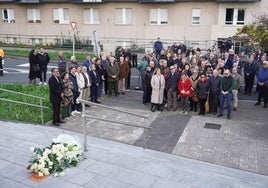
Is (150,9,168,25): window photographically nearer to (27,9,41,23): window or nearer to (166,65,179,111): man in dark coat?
(27,9,41,23): window

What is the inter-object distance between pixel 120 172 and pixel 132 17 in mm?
26436

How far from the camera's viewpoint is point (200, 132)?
36.4 ft

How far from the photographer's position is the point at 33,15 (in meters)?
35.1

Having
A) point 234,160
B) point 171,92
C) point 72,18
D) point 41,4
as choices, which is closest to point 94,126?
point 171,92

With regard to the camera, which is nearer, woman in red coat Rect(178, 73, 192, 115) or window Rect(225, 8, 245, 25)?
woman in red coat Rect(178, 73, 192, 115)

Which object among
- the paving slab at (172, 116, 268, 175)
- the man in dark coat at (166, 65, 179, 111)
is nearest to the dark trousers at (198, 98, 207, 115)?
the paving slab at (172, 116, 268, 175)

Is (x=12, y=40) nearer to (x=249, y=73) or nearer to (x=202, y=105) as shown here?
(x=249, y=73)

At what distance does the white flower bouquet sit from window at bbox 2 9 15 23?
32666 millimetres

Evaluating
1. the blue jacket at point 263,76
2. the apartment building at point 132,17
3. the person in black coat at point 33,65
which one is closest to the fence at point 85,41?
the apartment building at point 132,17

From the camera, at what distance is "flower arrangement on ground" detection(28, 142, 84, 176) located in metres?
6.30

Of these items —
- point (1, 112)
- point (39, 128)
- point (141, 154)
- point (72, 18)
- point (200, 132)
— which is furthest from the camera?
point (72, 18)

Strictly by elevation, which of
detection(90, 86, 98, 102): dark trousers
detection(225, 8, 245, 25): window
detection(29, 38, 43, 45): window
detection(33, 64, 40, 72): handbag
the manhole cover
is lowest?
the manhole cover

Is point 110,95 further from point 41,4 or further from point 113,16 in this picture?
point 41,4

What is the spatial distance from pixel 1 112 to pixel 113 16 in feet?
70.5
